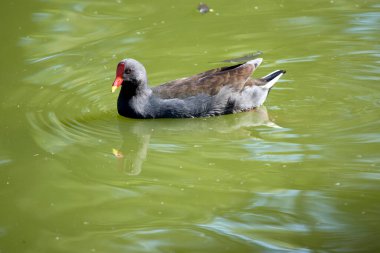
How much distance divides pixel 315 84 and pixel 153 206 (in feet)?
10.0

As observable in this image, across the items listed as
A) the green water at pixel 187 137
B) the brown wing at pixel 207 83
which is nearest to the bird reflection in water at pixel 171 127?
the green water at pixel 187 137

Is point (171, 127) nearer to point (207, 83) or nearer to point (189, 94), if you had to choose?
point (189, 94)

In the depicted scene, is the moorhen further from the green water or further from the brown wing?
the green water

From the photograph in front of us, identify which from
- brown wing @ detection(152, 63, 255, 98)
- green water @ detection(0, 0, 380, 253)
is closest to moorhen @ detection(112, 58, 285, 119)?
brown wing @ detection(152, 63, 255, 98)

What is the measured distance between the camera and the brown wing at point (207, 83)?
7875mm

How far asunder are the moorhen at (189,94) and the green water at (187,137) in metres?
0.12

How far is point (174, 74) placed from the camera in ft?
29.1

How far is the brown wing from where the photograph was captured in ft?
25.8

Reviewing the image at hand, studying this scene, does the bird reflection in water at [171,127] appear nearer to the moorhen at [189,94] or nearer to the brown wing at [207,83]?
the moorhen at [189,94]

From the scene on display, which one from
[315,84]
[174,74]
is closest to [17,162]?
[174,74]

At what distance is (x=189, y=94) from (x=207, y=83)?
0.77 feet

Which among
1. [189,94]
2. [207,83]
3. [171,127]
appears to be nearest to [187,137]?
[171,127]

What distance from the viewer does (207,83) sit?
26.0ft

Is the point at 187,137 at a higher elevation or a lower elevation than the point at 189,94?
lower
